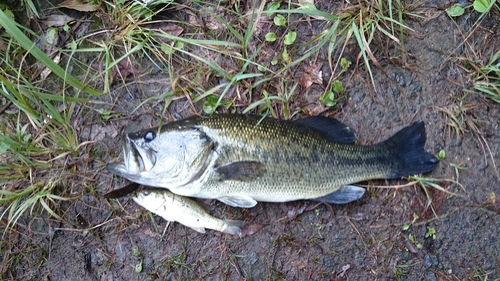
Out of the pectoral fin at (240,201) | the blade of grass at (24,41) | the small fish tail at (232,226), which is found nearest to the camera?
the blade of grass at (24,41)

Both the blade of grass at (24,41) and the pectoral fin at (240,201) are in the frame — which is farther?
the pectoral fin at (240,201)

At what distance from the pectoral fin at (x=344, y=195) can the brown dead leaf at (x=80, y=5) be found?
2708 millimetres

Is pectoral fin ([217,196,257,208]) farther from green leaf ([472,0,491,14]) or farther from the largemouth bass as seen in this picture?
green leaf ([472,0,491,14])

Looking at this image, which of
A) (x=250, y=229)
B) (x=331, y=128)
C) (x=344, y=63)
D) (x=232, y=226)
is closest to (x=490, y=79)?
(x=344, y=63)

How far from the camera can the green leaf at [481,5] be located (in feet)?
12.1

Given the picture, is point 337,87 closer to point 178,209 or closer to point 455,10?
point 455,10

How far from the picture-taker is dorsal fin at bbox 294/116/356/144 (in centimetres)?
352

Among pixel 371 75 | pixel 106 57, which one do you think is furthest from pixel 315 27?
pixel 106 57

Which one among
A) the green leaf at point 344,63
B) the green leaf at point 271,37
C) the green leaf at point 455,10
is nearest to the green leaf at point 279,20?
the green leaf at point 271,37

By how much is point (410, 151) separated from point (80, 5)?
3.28 metres

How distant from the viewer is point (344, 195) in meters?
3.51

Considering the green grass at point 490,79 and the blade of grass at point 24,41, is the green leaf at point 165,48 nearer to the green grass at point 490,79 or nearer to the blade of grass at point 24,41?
the blade of grass at point 24,41

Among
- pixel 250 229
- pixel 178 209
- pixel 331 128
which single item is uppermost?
pixel 331 128

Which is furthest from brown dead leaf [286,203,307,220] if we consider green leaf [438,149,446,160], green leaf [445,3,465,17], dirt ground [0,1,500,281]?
green leaf [445,3,465,17]
